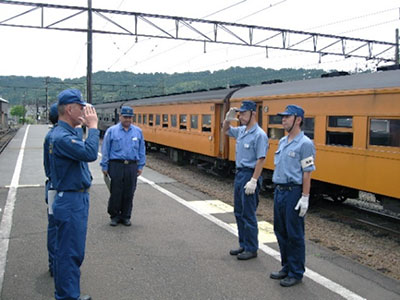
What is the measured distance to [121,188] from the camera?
7.13 m

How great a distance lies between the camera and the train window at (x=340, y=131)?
27.2 feet

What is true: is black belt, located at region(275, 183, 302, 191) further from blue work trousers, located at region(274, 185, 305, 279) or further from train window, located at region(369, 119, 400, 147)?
train window, located at region(369, 119, 400, 147)

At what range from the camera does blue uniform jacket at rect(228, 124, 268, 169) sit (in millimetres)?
5574

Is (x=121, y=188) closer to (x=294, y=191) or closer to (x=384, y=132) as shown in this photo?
(x=294, y=191)

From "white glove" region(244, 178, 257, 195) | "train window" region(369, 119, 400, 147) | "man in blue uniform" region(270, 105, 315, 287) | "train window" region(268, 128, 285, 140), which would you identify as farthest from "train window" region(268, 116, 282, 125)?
"man in blue uniform" region(270, 105, 315, 287)

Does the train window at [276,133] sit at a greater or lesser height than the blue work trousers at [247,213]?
greater

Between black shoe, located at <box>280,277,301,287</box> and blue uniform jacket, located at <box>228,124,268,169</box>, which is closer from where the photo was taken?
black shoe, located at <box>280,277,301,287</box>

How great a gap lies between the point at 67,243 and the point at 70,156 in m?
0.80

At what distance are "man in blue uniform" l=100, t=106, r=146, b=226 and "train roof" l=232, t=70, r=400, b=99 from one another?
4.33 meters

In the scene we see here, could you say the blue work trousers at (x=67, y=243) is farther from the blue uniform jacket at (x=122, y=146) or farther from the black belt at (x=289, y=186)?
the blue uniform jacket at (x=122, y=146)

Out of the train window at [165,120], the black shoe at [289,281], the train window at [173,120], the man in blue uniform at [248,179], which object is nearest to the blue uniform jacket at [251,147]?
the man in blue uniform at [248,179]

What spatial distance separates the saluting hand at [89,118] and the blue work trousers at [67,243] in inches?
26.2

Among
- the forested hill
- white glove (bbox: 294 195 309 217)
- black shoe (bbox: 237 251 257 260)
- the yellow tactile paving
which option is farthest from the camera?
the forested hill

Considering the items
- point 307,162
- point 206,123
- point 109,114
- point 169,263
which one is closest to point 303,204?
point 307,162
